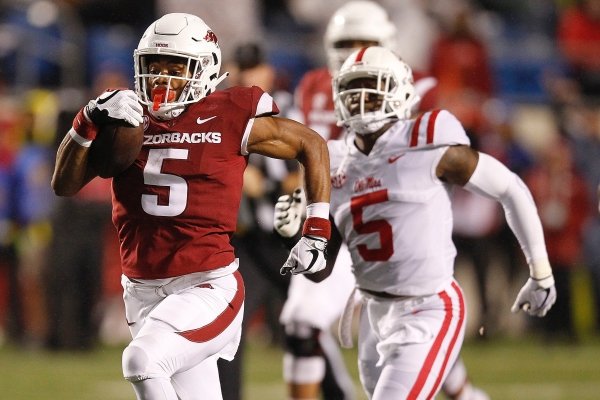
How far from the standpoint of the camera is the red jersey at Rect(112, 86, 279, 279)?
456 cm

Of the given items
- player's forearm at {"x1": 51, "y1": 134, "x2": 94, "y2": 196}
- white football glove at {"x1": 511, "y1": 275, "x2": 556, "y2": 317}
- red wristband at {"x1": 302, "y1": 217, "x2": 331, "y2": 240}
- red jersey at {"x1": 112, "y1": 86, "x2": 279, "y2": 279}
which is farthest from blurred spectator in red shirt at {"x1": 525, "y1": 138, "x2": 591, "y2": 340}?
player's forearm at {"x1": 51, "y1": 134, "x2": 94, "y2": 196}

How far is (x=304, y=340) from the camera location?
5.99m

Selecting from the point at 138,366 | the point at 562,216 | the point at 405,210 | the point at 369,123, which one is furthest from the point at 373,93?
the point at 562,216

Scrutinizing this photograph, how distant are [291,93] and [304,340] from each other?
3603 millimetres

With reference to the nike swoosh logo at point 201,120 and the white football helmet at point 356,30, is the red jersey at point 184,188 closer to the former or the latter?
the nike swoosh logo at point 201,120

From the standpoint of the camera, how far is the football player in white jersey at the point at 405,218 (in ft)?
15.9

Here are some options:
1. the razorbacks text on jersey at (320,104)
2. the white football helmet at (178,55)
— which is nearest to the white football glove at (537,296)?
the razorbacks text on jersey at (320,104)

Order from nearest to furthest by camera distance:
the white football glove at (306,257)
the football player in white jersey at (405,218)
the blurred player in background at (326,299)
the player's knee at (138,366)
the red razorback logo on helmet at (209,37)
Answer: the player's knee at (138,366)
the white football glove at (306,257)
the red razorback logo on helmet at (209,37)
the football player in white jersey at (405,218)
the blurred player in background at (326,299)

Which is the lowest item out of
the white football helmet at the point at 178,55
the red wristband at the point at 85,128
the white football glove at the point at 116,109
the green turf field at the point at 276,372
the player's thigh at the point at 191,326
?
the green turf field at the point at 276,372

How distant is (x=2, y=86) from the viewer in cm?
1075

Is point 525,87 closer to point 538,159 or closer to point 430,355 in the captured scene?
point 538,159

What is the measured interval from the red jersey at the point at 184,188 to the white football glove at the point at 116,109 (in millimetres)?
238

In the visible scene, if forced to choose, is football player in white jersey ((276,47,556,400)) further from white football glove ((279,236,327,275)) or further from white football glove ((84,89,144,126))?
white football glove ((84,89,144,126))

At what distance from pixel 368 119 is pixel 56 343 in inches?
207
